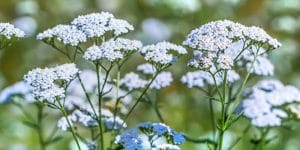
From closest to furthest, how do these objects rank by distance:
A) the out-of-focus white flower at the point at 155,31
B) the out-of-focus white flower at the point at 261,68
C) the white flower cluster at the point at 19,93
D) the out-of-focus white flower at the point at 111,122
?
the out-of-focus white flower at the point at 111,122, the out-of-focus white flower at the point at 261,68, the white flower cluster at the point at 19,93, the out-of-focus white flower at the point at 155,31

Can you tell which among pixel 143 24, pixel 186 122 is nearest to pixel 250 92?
pixel 186 122

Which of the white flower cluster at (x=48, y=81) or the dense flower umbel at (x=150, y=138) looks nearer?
the white flower cluster at (x=48, y=81)

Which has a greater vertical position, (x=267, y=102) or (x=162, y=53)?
(x=267, y=102)

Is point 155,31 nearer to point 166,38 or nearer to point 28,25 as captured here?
point 166,38

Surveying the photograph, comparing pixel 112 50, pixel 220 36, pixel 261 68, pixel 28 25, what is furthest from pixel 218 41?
pixel 28 25

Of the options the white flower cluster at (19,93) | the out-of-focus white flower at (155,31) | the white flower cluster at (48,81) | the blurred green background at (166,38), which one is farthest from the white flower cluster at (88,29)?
the out-of-focus white flower at (155,31)

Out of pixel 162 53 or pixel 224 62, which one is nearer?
pixel 224 62

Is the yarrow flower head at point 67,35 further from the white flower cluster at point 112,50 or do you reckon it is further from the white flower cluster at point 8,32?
the white flower cluster at point 8,32

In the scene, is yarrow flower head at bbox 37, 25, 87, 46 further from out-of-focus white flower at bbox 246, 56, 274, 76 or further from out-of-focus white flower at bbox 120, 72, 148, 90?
out-of-focus white flower at bbox 246, 56, 274, 76

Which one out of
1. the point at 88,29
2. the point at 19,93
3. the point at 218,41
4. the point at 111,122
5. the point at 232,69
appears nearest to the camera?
the point at 218,41
